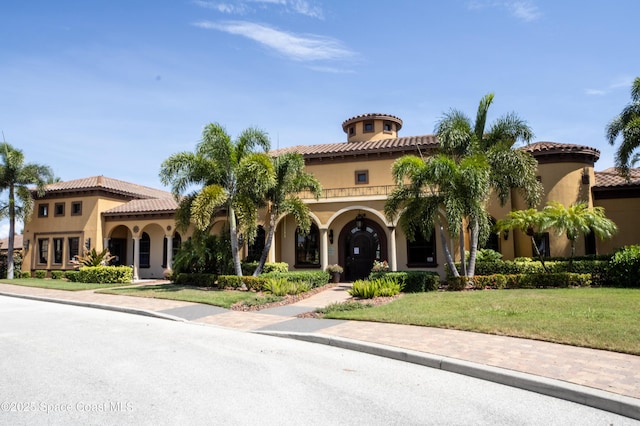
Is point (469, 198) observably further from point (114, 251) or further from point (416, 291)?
point (114, 251)

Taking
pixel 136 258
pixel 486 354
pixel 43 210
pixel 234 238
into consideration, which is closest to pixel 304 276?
pixel 234 238

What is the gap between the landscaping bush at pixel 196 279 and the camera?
60.6 ft

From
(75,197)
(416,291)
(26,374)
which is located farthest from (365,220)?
(75,197)

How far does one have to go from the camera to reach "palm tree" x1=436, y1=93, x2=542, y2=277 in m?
16.5

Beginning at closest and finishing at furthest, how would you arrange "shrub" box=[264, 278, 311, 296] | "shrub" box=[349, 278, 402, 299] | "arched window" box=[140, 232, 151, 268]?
"shrub" box=[349, 278, 402, 299], "shrub" box=[264, 278, 311, 296], "arched window" box=[140, 232, 151, 268]

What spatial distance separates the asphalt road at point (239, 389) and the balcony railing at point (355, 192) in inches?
539

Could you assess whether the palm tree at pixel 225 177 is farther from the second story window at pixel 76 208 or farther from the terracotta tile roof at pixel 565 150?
the second story window at pixel 76 208

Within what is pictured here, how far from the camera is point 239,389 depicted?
5.50 m

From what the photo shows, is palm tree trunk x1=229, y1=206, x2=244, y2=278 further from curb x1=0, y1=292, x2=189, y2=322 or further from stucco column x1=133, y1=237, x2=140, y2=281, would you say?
stucco column x1=133, y1=237, x2=140, y2=281

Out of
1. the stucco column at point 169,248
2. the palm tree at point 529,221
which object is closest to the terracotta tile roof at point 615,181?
the palm tree at point 529,221

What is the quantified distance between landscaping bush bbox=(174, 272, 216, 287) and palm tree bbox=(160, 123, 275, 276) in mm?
1172

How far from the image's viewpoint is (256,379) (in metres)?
5.95

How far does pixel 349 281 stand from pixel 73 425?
58.4 feet

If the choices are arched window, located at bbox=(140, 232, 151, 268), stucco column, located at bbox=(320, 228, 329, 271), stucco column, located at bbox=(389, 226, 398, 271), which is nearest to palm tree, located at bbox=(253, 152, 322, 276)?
stucco column, located at bbox=(320, 228, 329, 271)
